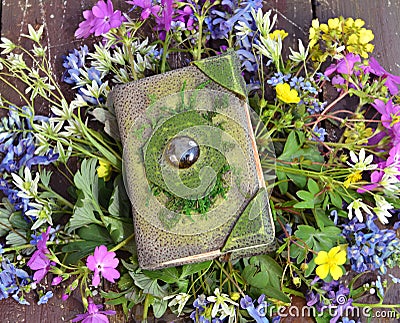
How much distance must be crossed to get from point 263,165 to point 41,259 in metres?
0.35

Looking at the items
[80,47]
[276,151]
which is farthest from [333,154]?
[80,47]

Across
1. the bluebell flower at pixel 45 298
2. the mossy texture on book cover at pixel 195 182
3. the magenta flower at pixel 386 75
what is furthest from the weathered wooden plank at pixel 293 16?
the bluebell flower at pixel 45 298

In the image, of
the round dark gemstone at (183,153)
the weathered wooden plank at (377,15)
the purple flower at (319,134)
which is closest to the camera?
the round dark gemstone at (183,153)

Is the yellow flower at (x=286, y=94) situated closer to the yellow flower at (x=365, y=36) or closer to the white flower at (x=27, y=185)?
the yellow flower at (x=365, y=36)

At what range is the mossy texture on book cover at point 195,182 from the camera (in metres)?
0.83

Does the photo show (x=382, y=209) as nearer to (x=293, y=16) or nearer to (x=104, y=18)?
(x=293, y=16)

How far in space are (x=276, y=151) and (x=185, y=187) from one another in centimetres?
19

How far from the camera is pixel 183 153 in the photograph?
816 mm

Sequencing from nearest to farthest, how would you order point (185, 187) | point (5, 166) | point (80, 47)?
point (185, 187) < point (5, 166) < point (80, 47)

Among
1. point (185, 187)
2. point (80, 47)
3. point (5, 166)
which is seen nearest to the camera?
point (185, 187)

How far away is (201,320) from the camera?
2.87 feet

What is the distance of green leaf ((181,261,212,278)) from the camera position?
2.86ft

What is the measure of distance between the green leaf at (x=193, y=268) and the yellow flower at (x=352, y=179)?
23 cm

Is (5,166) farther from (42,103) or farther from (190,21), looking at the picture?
(190,21)
